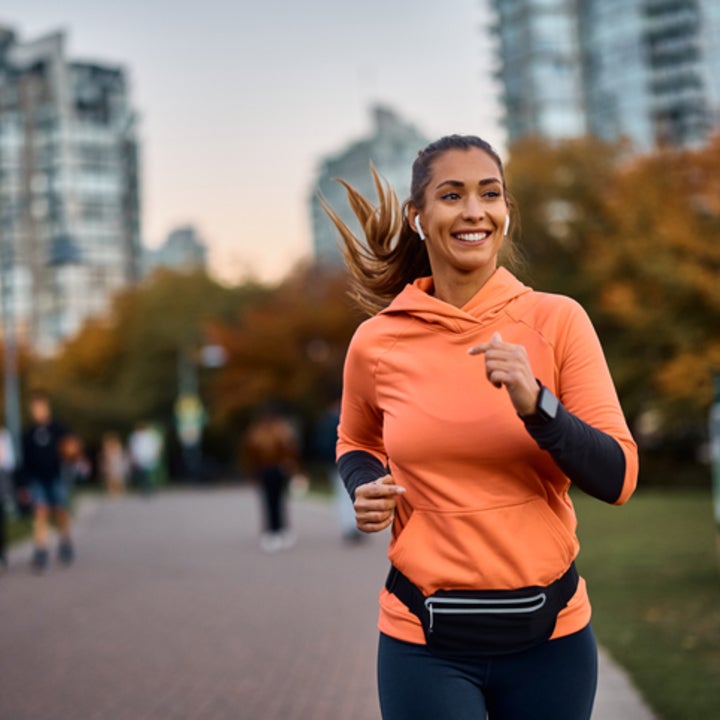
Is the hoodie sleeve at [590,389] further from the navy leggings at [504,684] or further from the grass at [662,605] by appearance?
the grass at [662,605]

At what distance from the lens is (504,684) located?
269 centimetres

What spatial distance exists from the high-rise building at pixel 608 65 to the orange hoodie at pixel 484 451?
89894mm

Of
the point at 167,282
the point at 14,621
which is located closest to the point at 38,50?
the point at 167,282

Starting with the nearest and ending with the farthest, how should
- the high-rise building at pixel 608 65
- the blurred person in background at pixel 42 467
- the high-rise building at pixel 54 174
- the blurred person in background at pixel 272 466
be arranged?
the blurred person in background at pixel 42 467
the blurred person in background at pixel 272 466
the high-rise building at pixel 608 65
the high-rise building at pixel 54 174

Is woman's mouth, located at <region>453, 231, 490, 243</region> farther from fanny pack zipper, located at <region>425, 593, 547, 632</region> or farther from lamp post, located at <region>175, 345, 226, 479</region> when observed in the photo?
lamp post, located at <region>175, 345, 226, 479</region>

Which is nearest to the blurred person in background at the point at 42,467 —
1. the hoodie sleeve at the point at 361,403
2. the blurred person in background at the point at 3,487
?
the blurred person in background at the point at 3,487

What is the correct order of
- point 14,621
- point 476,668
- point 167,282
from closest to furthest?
point 476,668 < point 14,621 < point 167,282

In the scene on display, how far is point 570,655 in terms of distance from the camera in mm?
2695

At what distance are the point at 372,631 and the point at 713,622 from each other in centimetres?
239

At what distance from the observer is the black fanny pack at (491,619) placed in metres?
2.64

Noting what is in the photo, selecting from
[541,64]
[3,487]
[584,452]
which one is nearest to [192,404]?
[3,487]

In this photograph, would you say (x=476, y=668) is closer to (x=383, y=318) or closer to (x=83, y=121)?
(x=383, y=318)

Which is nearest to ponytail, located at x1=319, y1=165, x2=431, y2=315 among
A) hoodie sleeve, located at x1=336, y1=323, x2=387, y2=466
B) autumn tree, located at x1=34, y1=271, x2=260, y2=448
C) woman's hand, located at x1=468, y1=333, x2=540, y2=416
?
hoodie sleeve, located at x1=336, y1=323, x2=387, y2=466

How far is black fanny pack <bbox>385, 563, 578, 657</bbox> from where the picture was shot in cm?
264
